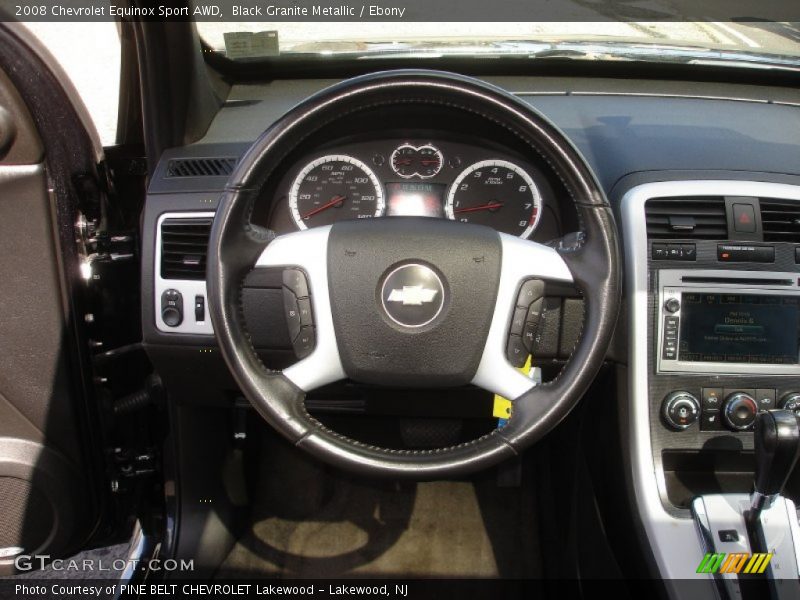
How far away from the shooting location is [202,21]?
6.70ft

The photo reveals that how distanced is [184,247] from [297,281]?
0.46 meters

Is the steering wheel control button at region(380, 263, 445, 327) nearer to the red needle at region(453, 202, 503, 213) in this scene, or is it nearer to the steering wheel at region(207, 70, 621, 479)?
the steering wheel at region(207, 70, 621, 479)

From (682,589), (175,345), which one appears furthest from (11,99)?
(682,589)

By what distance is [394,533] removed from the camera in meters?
2.54

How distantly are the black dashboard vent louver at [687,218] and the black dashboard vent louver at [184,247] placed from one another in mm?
1026

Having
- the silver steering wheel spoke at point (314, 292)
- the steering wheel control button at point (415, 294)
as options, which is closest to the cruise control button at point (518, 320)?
the steering wheel control button at point (415, 294)

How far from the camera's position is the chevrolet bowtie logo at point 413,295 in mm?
1382

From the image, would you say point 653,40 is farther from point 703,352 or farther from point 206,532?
point 206,532

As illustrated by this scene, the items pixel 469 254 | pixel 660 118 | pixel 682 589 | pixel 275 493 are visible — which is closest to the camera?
pixel 469 254

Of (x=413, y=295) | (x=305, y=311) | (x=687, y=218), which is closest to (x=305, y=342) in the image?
(x=305, y=311)

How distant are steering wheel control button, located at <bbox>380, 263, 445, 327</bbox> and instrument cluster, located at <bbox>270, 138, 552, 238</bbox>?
1.25 ft

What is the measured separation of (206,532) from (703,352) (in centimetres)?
156

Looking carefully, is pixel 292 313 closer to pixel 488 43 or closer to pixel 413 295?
pixel 413 295

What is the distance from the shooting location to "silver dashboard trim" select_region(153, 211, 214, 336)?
173 centimetres
